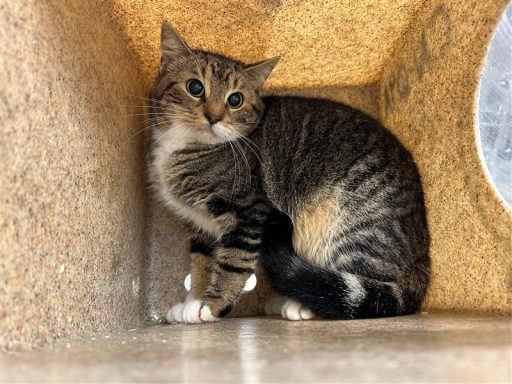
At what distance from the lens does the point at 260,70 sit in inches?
83.2

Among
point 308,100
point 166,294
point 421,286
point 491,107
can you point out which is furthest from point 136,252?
point 491,107

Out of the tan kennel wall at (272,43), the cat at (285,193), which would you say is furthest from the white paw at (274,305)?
the cat at (285,193)

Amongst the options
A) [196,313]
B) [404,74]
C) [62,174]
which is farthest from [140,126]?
[404,74]

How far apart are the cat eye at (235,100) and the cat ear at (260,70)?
0.30 ft

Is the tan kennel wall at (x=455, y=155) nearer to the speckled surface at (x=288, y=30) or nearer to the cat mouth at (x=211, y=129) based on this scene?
the speckled surface at (x=288, y=30)

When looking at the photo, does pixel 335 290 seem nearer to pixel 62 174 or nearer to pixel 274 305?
pixel 274 305

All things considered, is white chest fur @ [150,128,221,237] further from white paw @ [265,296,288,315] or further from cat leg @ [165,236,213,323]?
white paw @ [265,296,288,315]

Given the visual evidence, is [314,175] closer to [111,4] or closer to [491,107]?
[491,107]

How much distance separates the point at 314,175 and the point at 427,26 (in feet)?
2.12

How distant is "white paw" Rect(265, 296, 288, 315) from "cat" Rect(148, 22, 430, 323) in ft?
0.78

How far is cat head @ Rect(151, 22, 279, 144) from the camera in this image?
197 centimetres

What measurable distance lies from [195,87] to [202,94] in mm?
36

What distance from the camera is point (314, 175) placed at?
1961mm

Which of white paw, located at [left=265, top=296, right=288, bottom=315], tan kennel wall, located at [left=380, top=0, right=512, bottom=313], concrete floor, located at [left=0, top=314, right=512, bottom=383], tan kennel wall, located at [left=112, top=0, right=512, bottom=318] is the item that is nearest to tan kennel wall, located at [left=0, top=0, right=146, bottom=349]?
concrete floor, located at [left=0, top=314, right=512, bottom=383]
